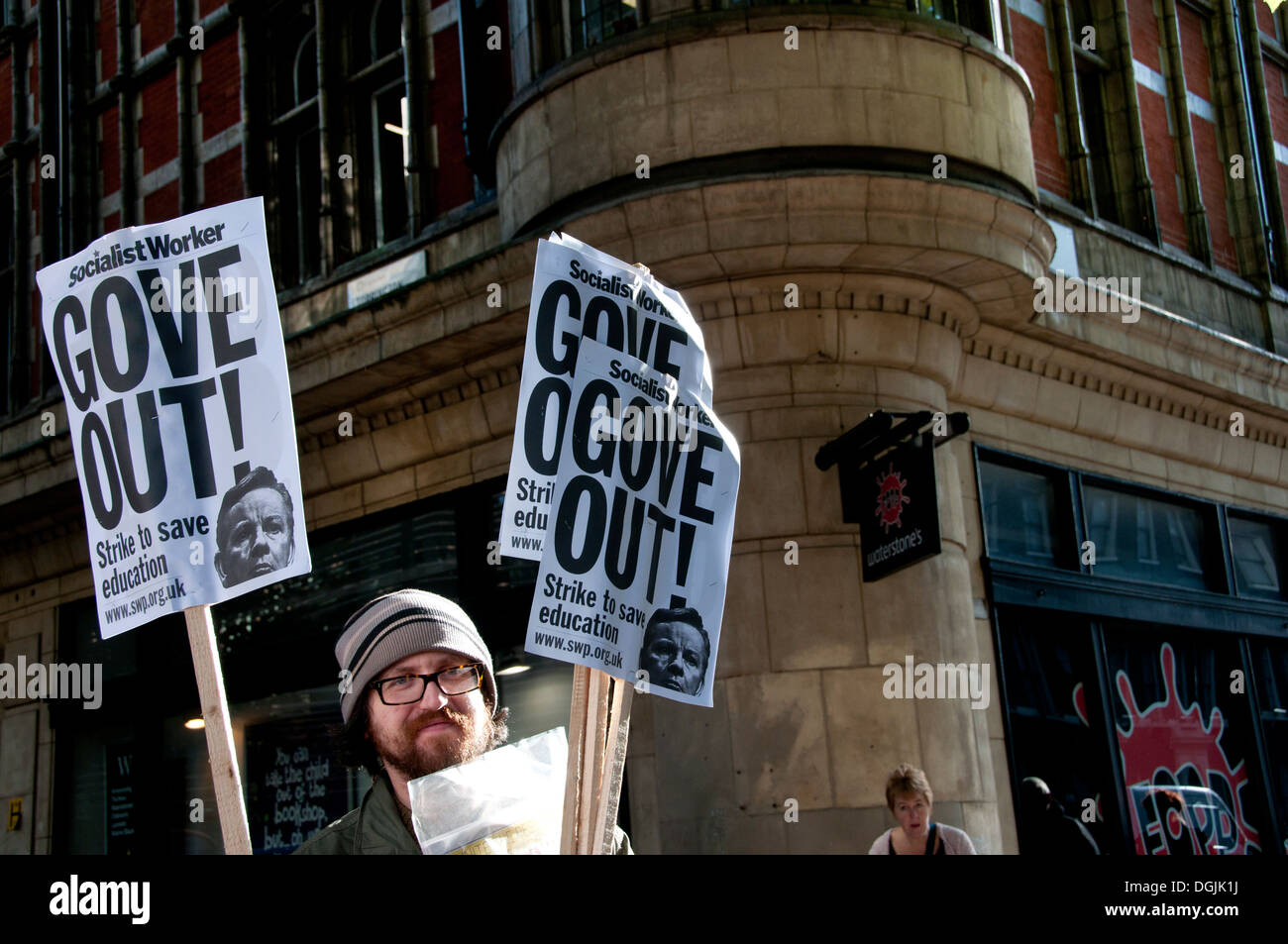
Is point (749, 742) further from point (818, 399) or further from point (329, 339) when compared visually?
point (329, 339)

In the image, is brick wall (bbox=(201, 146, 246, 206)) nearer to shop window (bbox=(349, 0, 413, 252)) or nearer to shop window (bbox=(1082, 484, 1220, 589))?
shop window (bbox=(349, 0, 413, 252))

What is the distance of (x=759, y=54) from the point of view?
893cm

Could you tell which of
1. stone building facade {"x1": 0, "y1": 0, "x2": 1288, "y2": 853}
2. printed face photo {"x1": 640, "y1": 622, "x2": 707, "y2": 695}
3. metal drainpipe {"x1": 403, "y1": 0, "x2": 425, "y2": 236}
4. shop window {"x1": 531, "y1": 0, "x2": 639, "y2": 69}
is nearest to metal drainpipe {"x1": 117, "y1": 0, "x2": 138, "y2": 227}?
stone building facade {"x1": 0, "y1": 0, "x2": 1288, "y2": 853}

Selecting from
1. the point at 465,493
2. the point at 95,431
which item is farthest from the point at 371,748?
the point at 465,493

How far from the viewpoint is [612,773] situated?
3127 mm

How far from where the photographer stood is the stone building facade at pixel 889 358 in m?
8.74

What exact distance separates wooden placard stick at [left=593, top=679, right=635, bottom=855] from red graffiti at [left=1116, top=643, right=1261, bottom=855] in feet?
25.8

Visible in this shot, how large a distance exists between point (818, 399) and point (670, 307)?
5109 millimetres

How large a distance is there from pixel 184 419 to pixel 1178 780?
30.5 ft

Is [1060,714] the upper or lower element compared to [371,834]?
upper
